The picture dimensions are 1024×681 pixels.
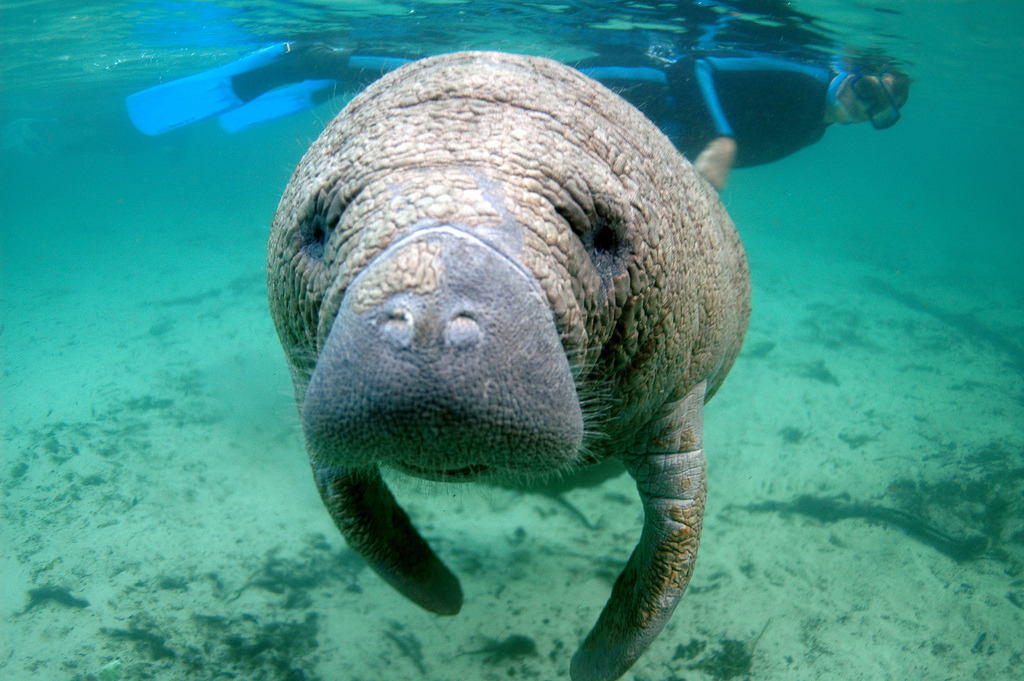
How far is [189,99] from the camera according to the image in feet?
36.8

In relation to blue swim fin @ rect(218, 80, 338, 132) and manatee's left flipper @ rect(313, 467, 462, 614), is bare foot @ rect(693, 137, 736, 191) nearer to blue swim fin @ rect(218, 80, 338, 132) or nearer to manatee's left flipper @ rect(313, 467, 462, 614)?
manatee's left flipper @ rect(313, 467, 462, 614)

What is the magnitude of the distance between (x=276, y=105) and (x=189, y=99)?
1527 millimetres

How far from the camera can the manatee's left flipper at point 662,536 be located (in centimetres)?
269

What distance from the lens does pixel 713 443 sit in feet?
20.6

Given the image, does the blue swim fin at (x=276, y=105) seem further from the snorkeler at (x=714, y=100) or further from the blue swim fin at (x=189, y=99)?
the blue swim fin at (x=189, y=99)

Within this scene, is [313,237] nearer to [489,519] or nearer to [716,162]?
[489,519]

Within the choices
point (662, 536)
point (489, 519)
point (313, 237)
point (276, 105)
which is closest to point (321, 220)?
point (313, 237)

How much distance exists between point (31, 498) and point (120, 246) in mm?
17271

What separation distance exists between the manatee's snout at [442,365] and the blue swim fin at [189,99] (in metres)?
10.3

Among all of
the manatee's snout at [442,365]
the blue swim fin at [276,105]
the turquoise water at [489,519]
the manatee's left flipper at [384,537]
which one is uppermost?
the manatee's snout at [442,365]

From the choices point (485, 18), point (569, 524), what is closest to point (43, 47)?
point (485, 18)

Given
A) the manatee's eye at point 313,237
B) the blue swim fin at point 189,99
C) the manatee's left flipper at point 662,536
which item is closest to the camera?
the manatee's eye at point 313,237

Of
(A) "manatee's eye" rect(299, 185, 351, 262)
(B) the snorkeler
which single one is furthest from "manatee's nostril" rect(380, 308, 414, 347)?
(B) the snorkeler

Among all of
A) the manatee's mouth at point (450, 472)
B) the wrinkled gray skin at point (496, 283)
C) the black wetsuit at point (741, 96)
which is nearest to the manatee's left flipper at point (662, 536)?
the wrinkled gray skin at point (496, 283)
